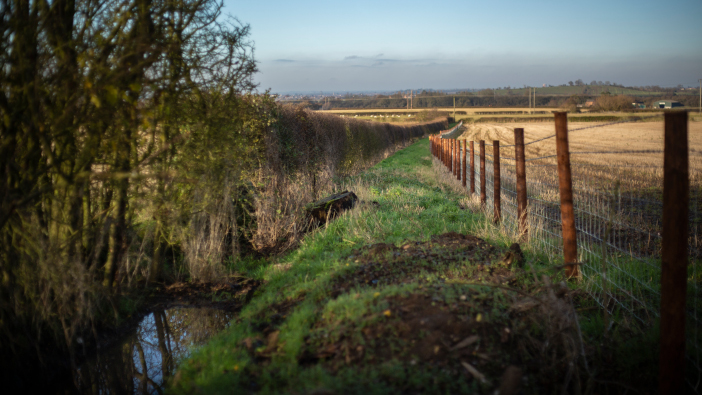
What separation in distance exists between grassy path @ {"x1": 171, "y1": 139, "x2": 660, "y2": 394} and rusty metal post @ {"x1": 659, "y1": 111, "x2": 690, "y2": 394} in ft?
1.53

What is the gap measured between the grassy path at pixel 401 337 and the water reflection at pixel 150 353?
465 mm

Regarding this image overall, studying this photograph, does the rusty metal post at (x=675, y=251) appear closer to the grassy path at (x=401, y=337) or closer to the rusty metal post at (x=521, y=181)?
the grassy path at (x=401, y=337)

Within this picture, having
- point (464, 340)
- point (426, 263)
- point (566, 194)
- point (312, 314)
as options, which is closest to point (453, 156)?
point (566, 194)

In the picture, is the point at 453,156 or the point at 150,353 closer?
the point at 150,353

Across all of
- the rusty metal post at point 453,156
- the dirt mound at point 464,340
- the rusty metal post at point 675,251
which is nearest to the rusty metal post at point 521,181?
the dirt mound at point 464,340

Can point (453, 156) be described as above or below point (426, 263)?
above

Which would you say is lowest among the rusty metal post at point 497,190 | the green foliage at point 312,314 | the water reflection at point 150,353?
the water reflection at point 150,353

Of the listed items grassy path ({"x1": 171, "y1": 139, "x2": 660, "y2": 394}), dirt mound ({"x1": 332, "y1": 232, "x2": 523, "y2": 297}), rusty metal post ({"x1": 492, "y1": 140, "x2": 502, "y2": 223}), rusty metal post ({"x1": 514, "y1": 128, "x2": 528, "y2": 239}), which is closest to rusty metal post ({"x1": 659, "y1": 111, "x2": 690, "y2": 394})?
grassy path ({"x1": 171, "y1": 139, "x2": 660, "y2": 394})

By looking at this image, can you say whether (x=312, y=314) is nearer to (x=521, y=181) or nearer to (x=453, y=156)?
(x=521, y=181)

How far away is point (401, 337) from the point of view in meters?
2.64

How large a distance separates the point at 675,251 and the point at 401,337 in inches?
64.8

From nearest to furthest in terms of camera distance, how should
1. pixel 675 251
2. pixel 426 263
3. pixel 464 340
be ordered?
pixel 675 251 → pixel 464 340 → pixel 426 263

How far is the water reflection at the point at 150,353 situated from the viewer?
325cm

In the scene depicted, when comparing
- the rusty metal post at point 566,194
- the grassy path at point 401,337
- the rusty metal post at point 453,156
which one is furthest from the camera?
the rusty metal post at point 453,156
